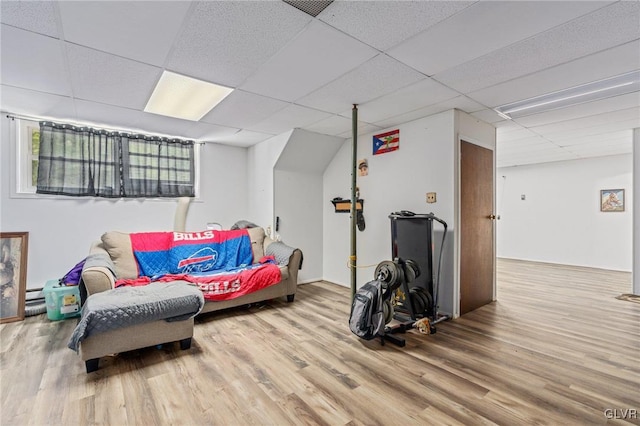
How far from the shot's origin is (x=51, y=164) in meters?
3.61

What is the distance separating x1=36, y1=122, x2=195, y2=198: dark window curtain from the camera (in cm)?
362

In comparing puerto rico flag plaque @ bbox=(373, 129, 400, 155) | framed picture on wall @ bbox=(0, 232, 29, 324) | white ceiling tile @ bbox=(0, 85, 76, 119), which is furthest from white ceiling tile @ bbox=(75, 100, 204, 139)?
puerto rico flag plaque @ bbox=(373, 129, 400, 155)

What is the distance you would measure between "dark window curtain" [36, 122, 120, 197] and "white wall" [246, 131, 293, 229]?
2.01 meters

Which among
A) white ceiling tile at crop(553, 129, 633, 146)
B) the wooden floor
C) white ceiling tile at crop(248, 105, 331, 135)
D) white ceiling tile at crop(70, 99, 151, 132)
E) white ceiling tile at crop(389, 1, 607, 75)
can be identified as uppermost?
white ceiling tile at crop(248, 105, 331, 135)

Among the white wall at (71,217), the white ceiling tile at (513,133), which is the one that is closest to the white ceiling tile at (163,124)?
the white wall at (71,217)

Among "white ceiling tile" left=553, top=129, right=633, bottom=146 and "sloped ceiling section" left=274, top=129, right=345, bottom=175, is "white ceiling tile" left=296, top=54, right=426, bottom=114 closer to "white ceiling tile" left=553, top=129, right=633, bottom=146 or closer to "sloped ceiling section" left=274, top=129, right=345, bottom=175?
"sloped ceiling section" left=274, top=129, right=345, bottom=175

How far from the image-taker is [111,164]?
402cm

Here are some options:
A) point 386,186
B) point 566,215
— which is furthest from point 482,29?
point 566,215

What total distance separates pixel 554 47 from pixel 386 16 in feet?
4.30

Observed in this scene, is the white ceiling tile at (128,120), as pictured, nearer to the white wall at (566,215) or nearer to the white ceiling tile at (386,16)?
the white ceiling tile at (386,16)

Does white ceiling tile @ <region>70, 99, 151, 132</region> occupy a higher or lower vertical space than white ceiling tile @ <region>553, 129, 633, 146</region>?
lower

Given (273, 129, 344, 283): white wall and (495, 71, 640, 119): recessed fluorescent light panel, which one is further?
(273, 129, 344, 283): white wall

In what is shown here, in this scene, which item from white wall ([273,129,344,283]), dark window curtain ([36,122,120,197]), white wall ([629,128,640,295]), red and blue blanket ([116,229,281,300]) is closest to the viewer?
red and blue blanket ([116,229,281,300])

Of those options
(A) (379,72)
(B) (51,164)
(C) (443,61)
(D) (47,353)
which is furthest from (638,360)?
(B) (51,164)
